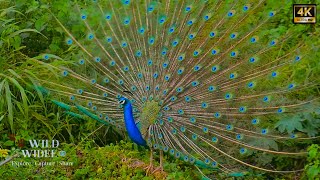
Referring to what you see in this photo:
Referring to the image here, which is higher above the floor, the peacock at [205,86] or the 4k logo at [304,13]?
the 4k logo at [304,13]

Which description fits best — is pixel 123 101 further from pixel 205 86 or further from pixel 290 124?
pixel 290 124

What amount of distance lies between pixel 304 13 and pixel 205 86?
134 cm

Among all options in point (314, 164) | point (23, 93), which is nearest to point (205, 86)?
point (314, 164)

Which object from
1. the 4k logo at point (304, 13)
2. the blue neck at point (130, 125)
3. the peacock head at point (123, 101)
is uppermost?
the 4k logo at point (304, 13)

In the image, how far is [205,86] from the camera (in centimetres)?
510

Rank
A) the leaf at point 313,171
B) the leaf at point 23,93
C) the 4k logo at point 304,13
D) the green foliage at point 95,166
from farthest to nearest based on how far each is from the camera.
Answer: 1. the 4k logo at point 304,13
2. the leaf at point 23,93
3. the green foliage at point 95,166
4. the leaf at point 313,171

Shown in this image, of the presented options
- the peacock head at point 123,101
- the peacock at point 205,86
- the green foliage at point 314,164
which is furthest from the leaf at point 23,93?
the green foliage at point 314,164

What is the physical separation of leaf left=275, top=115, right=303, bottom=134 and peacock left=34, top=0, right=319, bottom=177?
0.15 feet

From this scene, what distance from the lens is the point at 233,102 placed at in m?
5.09

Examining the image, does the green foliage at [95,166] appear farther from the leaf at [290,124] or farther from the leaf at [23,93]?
the leaf at [290,124]

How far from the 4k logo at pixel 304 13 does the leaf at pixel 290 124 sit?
121 centimetres

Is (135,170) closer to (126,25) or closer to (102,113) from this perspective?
(102,113)

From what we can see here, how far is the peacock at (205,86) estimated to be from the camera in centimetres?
504

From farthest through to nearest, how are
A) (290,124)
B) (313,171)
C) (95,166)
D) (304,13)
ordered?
1. (304,13)
2. (95,166)
3. (290,124)
4. (313,171)
